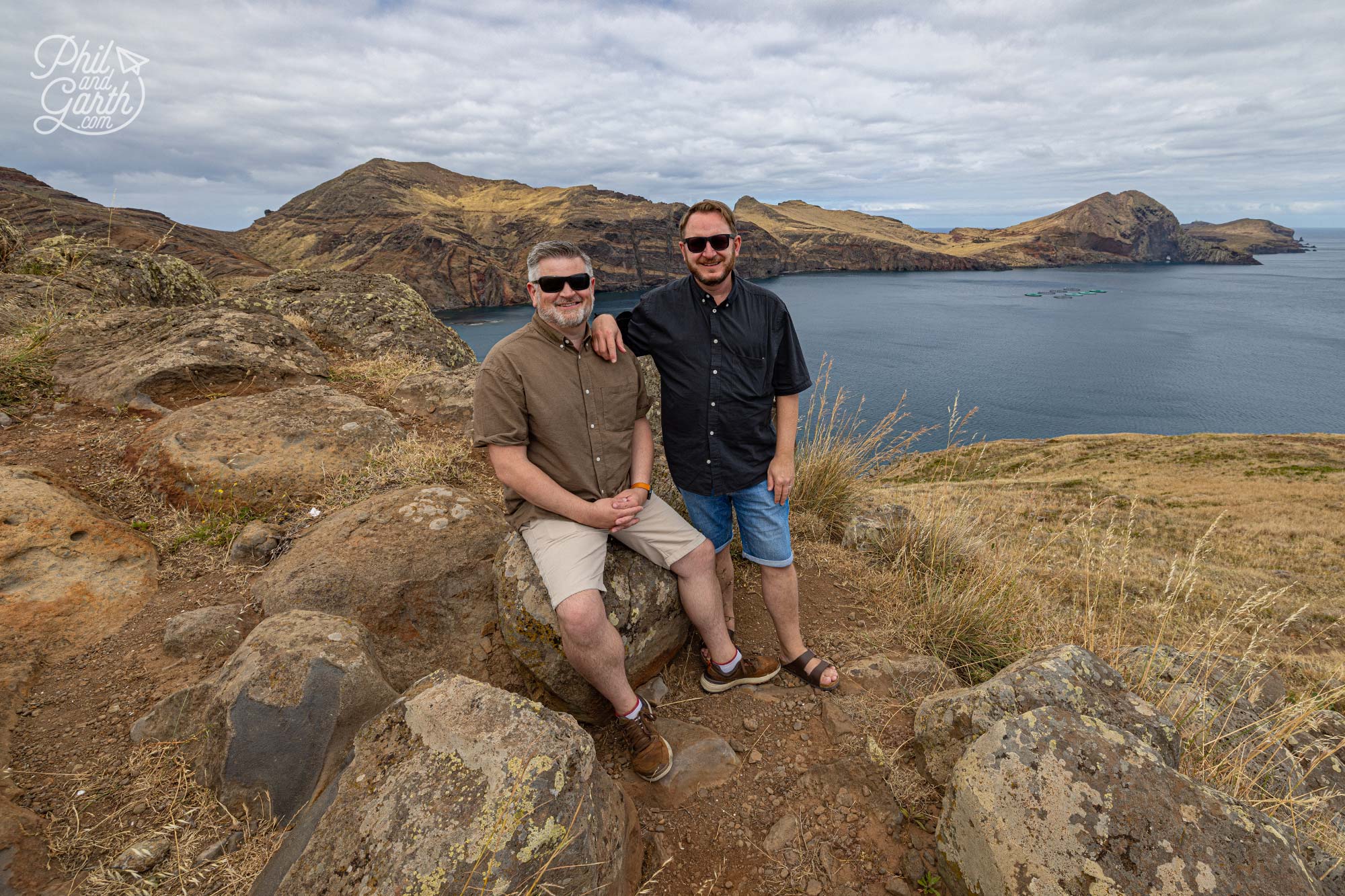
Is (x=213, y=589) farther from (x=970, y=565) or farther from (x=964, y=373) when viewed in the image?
(x=964, y=373)

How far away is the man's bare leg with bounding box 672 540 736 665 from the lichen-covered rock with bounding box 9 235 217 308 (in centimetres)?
859

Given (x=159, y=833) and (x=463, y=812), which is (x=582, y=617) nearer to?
(x=463, y=812)

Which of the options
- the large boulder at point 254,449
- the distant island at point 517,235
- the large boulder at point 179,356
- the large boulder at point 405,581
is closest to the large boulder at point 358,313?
the large boulder at point 179,356

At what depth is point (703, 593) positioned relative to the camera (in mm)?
3299

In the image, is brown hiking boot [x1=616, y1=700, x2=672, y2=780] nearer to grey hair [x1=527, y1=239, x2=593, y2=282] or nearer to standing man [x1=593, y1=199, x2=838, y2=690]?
standing man [x1=593, y1=199, x2=838, y2=690]

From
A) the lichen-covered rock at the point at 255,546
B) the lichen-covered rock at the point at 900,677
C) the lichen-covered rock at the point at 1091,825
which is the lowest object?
the lichen-covered rock at the point at 900,677

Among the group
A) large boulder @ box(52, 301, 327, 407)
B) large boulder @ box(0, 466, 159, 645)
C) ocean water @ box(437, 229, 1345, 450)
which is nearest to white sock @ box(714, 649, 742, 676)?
large boulder @ box(0, 466, 159, 645)

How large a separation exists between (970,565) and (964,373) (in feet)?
156

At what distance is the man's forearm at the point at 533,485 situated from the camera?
2.98 metres

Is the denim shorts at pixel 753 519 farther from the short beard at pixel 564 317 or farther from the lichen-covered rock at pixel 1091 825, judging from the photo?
the lichen-covered rock at pixel 1091 825

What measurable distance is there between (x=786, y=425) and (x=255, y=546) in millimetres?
3573

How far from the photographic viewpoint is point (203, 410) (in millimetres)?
4898

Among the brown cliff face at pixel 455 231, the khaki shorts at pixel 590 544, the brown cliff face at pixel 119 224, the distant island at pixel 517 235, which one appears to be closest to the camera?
the khaki shorts at pixel 590 544

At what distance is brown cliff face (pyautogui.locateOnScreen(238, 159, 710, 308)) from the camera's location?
8912 cm
